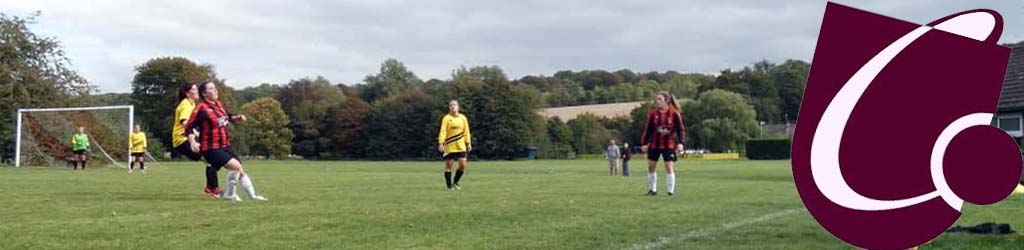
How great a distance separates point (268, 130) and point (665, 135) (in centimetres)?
9431

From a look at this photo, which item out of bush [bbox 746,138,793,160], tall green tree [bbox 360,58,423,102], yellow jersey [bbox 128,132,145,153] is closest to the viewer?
yellow jersey [bbox 128,132,145,153]

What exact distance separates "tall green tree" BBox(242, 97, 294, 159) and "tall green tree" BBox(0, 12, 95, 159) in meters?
49.4

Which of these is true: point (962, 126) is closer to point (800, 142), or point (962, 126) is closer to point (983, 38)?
point (983, 38)

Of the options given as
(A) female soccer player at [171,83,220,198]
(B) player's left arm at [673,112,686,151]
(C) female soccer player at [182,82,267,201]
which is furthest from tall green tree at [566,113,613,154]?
(C) female soccer player at [182,82,267,201]

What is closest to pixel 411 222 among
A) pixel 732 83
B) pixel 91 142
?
pixel 91 142

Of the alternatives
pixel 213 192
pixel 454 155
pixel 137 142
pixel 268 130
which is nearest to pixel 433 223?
pixel 213 192

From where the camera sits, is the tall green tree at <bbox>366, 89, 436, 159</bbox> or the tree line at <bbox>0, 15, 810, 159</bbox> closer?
the tree line at <bbox>0, 15, 810, 159</bbox>

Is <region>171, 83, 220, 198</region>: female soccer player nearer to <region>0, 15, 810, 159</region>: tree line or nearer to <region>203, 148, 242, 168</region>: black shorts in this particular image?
<region>203, 148, 242, 168</region>: black shorts

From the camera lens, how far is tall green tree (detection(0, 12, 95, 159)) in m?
47.3

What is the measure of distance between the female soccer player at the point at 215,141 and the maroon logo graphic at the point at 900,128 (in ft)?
31.0

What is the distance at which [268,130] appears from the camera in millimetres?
104000

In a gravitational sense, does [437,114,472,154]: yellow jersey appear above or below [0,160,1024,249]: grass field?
above

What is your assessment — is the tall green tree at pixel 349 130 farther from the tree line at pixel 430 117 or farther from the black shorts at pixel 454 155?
the black shorts at pixel 454 155

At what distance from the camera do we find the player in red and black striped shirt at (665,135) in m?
14.4
